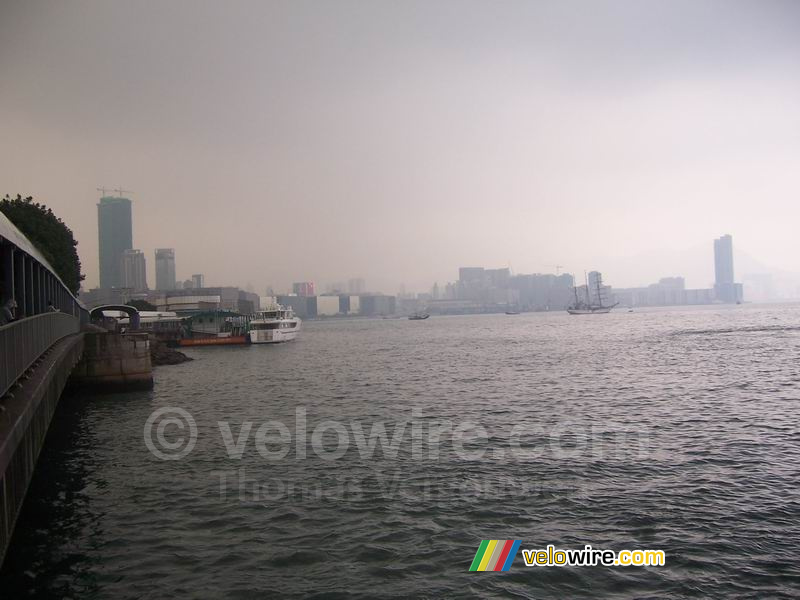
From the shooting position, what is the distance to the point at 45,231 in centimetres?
5741

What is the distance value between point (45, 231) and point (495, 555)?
197 feet

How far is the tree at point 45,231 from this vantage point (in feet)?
181

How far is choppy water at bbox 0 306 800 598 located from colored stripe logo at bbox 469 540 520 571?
203 mm

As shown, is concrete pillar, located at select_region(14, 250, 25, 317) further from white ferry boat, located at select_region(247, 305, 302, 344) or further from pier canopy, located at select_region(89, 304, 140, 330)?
Answer: white ferry boat, located at select_region(247, 305, 302, 344)

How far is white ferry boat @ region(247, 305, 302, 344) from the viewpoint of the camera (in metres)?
88.1

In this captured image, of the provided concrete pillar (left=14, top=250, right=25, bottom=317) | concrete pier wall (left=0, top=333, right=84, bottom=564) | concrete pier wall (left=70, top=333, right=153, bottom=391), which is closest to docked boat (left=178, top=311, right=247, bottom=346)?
concrete pier wall (left=70, top=333, right=153, bottom=391)

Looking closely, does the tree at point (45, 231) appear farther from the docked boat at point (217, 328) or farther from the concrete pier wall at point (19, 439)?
the concrete pier wall at point (19, 439)

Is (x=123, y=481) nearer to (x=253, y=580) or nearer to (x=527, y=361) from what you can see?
(x=253, y=580)

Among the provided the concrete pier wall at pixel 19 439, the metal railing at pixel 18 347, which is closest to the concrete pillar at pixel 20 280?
the metal railing at pixel 18 347

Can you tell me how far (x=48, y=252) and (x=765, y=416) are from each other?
59999 mm

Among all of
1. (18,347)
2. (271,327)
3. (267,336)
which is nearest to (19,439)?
(18,347)

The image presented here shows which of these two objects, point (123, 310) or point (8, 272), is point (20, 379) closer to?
point (8, 272)

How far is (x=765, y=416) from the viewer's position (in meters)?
23.2

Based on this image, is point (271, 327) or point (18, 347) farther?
point (271, 327)
